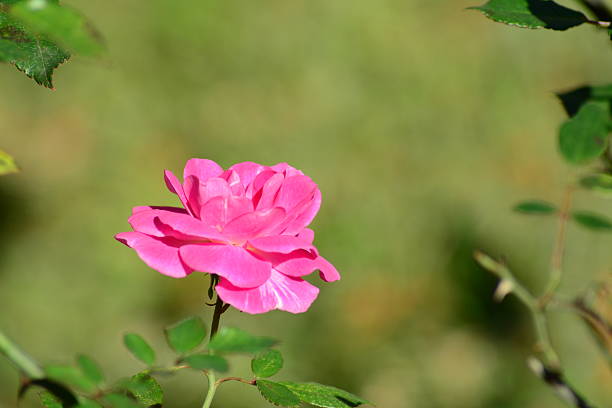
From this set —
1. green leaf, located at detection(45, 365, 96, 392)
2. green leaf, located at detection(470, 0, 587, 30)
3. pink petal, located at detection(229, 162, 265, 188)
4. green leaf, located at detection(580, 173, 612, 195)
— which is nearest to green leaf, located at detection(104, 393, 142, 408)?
green leaf, located at detection(45, 365, 96, 392)

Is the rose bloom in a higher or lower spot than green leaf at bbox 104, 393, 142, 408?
higher

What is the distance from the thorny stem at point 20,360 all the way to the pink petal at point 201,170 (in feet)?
0.70

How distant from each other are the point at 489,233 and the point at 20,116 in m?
1.35

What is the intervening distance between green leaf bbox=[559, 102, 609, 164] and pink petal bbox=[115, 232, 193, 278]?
1.34 feet

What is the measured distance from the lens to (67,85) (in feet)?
6.82

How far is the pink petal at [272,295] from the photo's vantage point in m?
0.46

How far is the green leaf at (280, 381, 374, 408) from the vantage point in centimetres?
50

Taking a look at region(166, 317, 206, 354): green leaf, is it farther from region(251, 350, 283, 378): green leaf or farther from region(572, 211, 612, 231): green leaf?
region(572, 211, 612, 231): green leaf

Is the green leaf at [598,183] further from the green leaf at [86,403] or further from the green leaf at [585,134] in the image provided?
the green leaf at [86,403]

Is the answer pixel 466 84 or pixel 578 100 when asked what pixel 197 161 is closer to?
pixel 578 100

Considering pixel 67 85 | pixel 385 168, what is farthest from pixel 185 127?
pixel 385 168

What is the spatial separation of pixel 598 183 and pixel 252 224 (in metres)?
0.39

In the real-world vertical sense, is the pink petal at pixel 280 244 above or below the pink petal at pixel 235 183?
below

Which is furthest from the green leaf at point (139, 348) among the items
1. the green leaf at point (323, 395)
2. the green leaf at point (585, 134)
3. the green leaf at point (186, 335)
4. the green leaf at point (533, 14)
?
the green leaf at point (585, 134)
